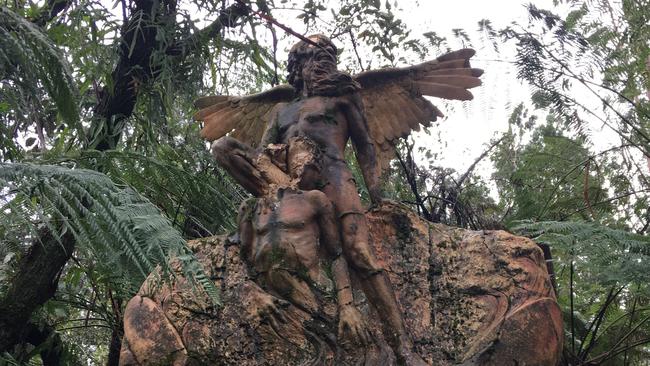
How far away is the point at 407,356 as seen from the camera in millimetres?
4254

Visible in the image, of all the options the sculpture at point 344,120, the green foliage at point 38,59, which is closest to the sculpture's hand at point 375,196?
the sculpture at point 344,120

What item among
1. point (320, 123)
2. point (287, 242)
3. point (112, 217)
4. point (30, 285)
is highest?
point (320, 123)

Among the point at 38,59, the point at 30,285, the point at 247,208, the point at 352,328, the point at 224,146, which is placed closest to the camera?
the point at 38,59

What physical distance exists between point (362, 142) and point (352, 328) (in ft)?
4.70

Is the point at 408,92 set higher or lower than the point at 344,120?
higher

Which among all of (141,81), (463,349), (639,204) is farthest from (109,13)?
(639,204)

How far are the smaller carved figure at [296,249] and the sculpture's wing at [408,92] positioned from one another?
84 centimetres

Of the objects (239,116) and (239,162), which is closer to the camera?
(239,162)

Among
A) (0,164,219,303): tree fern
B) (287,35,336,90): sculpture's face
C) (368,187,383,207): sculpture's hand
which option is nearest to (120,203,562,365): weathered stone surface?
(368,187,383,207): sculpture's hand

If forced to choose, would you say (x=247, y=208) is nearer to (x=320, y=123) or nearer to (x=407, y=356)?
(x=320, y=123)

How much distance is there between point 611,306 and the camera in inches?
278

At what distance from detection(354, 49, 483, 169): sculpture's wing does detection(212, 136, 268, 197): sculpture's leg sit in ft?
3.10

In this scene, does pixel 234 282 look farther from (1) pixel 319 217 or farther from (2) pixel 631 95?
(2) pixel 631 95

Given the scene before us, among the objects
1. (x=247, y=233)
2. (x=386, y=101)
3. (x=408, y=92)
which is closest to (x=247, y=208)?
(x=247, y=233)
